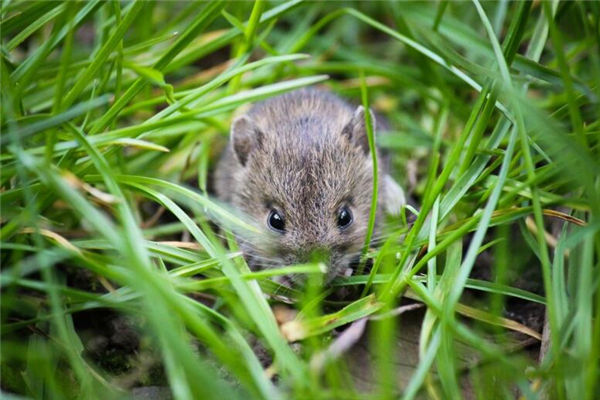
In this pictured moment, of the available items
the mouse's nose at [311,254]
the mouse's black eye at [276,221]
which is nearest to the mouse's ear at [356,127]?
the mouse's black eye at [276,221]

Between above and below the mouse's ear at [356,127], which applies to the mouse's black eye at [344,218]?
below

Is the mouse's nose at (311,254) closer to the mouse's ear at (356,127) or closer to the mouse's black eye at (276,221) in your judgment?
the mouse's black eye at (276,221)

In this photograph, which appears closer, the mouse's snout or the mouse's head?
the mouse's snout

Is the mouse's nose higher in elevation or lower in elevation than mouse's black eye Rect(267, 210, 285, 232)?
lower

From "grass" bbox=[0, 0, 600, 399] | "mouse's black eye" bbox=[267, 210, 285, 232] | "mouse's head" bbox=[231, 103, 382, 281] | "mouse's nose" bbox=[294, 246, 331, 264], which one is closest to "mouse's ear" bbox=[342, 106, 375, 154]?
"mouse's head" bbox=[231, 103, 382, 281]

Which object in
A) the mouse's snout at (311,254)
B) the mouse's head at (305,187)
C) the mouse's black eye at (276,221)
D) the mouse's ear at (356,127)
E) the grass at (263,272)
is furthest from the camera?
the mouse's ear at (356,127)

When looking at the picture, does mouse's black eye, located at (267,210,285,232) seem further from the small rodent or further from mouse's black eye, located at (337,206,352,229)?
mouse's black eye, located at (337,206,352,229)

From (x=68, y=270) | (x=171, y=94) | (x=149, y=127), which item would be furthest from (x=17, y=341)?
(x=171, y=94)

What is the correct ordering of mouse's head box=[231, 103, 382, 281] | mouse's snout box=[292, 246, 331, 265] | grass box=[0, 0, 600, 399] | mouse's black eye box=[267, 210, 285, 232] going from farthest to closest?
mouse's black eye box=[267, 210, 285, 232]
mouse's head box=[231, 103, 382, 281]
mouse's snout box=[292, 246, 331, 265]
grass box=[0, 0, 600, 399]
